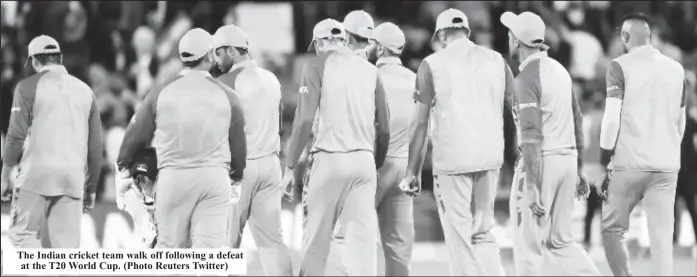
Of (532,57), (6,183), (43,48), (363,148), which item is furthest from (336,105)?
(6,183)

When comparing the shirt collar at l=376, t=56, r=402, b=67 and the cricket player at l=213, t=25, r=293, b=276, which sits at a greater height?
the shirt collar at l=376, t=56, r=402, b=67

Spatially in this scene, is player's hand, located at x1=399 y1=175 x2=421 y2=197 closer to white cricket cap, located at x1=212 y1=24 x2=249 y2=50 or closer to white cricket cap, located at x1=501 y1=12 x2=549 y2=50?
white cricket cap, located at x1=501 y1=12 x2=549 y2=50

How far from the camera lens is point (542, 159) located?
30.6ft

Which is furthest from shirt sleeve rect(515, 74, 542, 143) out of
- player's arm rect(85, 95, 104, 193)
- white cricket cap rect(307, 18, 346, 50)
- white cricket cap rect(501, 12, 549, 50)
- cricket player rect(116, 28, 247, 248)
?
player's arm rect(85, 95, 104, 193)

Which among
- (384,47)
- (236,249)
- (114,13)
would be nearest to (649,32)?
(384,47)

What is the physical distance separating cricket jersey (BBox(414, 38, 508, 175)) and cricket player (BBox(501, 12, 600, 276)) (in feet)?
0.84


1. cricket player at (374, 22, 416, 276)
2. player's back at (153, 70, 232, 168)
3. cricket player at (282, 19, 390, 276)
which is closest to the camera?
player's back at (153, 70, 232, 168)

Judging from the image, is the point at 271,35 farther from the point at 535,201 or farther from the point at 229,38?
the point at 535,201

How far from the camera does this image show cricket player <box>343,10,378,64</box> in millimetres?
8977

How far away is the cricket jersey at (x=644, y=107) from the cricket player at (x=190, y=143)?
9.93 ft

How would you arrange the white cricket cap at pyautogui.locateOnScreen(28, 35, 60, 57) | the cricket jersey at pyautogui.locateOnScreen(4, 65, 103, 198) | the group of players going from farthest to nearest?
1. the white cricket cap at pyautogui.locateOnScreen(28, 35, 60, 57)
2. the cricket jersey at pyautogui.locateOnScreen(4, 65, 103, 198)
3. the group of players

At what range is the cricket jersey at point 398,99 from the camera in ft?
32.5

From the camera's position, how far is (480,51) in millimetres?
9172

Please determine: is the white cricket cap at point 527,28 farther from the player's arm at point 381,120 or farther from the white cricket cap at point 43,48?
the white cricket cap at point 43,48
